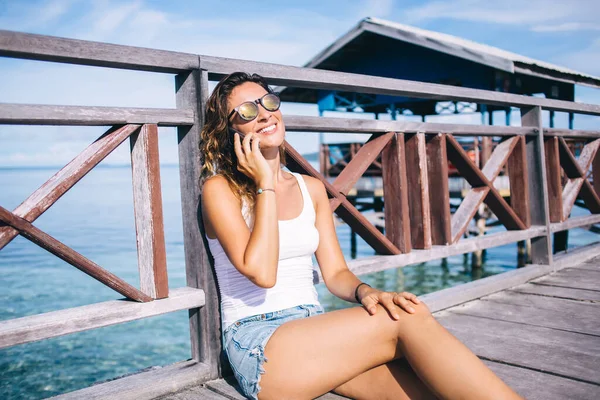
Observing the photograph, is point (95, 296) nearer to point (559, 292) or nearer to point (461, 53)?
point (461, 53)

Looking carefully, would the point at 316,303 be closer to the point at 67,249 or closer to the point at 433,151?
the point at 67,249

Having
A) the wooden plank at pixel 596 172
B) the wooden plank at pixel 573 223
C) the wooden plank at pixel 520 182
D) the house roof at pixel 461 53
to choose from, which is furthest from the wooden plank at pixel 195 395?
the house roof at pixel 461 53

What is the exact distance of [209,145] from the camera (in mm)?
2176

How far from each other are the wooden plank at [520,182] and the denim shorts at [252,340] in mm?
2611

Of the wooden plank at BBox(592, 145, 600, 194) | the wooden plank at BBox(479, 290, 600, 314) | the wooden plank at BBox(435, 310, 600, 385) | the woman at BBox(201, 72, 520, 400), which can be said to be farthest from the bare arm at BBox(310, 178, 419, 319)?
the wooden plank at BBox(592, 145, 600, 194)

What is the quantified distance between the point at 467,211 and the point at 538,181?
99 centimetres

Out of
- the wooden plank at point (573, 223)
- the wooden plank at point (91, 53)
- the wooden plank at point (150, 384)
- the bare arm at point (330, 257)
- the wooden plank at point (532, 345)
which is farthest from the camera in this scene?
the wooden plank at point (573, 223)

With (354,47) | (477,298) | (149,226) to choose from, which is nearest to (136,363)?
(477,298)

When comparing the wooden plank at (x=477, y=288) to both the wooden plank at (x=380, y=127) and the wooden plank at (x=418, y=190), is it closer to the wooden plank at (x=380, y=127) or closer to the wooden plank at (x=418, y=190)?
the wooden plank at (x=418, y=190)

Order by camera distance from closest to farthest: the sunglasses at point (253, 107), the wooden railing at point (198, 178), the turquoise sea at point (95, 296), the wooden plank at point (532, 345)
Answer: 1. the wooden railing at point (198, 178)
2. the sunglasses at point (253, 107)
3. the wooden plank at point (532, 345)
4. the turquoise sea at point (95, 296)

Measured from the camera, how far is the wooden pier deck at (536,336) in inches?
86.3

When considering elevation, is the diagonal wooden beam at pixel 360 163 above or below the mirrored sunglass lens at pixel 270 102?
below

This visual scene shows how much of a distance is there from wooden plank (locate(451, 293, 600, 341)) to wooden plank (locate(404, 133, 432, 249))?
1.60 ft

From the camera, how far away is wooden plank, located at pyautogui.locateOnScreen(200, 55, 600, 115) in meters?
2.32
